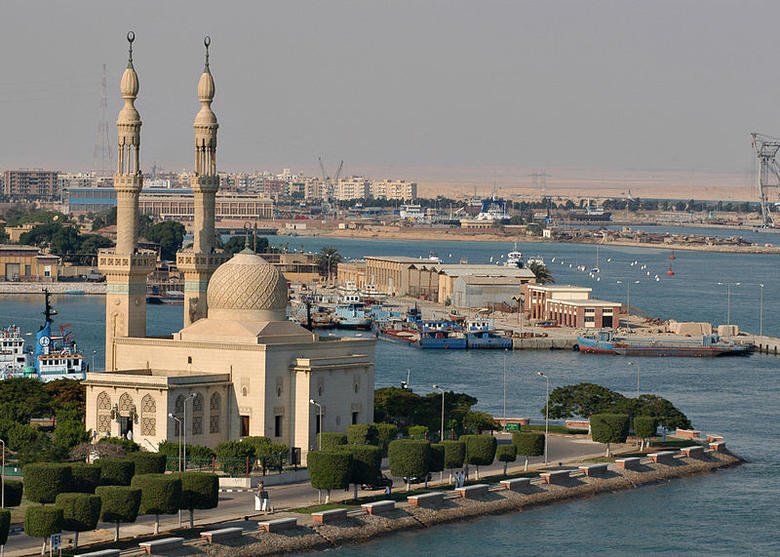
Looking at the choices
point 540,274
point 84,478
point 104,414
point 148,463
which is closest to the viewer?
point 84,478

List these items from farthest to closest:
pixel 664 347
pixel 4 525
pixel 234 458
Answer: pixel 664 347, pixel 234 458, pixel 4 525

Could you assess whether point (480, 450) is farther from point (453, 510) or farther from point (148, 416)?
point (148, 416)

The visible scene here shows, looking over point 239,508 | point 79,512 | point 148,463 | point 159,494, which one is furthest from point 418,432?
point 79,512

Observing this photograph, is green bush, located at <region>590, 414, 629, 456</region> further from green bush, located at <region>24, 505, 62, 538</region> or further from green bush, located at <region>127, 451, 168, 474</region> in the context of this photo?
green bush, located at <region>24, 505, 62, 538</region>

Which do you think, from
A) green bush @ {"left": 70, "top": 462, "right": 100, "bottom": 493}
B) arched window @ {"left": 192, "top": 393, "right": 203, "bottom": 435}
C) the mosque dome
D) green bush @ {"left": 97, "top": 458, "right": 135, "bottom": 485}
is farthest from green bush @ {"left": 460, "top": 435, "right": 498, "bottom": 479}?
green bush @ {"left": 70, "top": 462, "right": 100, "bottom": 493}

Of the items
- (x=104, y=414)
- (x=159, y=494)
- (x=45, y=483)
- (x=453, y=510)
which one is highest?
(x=104, y=414)

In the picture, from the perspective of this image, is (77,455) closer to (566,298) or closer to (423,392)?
(423,392)
